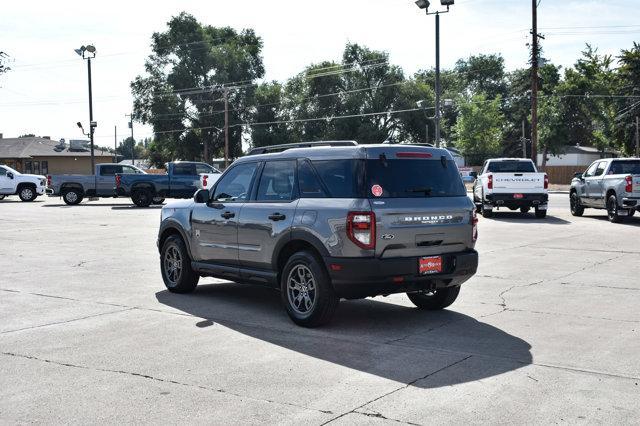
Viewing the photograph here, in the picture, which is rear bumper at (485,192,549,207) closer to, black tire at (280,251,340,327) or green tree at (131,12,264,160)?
black tire at (280,251,340,327)

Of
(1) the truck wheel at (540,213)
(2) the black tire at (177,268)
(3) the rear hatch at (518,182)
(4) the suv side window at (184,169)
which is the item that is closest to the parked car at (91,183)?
(4) the suv side window at (184,169)

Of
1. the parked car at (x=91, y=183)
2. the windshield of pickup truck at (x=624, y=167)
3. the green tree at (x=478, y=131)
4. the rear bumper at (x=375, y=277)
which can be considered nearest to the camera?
the rear bumper at (x=375, y=277)

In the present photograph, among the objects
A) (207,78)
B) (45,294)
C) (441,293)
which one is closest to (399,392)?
(441,293)

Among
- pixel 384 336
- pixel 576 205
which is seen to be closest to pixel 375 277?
pixel 384 336

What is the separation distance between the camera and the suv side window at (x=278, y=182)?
828 centimetres

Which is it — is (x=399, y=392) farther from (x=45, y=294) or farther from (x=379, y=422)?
(x=45, y=294)

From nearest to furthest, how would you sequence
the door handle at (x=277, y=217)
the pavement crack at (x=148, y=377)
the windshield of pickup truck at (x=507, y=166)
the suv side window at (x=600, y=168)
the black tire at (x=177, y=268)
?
the pavement crack at (x=148, y=377), the door handle at (x=277, y=217), the black tire at (x=177, y=268), the suv side window at (x=600, y=168), the windshield of pickup truck at (x=507, y=166)

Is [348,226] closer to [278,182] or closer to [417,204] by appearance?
[417,204]

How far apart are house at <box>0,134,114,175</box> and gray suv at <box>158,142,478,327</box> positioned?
234 feet

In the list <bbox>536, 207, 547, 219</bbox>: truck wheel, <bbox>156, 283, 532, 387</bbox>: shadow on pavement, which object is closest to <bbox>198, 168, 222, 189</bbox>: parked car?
<bbox>536, 207, 547, 219</bbox>: truck wheel

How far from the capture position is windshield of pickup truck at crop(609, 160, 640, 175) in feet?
72.7

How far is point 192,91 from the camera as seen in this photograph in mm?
76500

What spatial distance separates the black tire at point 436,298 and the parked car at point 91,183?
27143 millimetres

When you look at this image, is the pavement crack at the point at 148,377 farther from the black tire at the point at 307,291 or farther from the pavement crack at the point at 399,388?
the black tire at the point at 307,291
